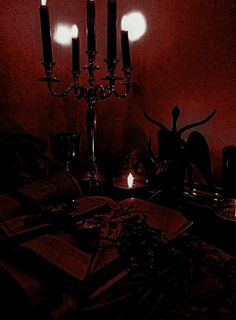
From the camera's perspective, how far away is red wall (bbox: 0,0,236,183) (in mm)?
935

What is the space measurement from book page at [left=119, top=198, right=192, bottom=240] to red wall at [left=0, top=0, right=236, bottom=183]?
42 centimetres

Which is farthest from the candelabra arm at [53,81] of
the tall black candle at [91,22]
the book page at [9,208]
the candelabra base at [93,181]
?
the book page at [9,208]

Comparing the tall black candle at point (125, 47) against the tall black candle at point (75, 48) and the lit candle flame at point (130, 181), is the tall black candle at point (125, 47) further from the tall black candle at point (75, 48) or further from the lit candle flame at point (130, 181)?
the lit candle flame at point (130, 181)

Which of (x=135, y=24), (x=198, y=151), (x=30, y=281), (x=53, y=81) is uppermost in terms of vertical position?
(x=135, y=24)

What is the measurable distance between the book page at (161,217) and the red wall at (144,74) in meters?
0.42

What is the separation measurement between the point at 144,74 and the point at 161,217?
Answer: 2.43 ft

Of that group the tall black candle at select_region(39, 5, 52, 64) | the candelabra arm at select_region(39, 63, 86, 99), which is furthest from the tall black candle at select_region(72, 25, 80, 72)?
the tall black candle at select_region(39, 5, 52, 64)

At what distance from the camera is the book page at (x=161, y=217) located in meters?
0.58

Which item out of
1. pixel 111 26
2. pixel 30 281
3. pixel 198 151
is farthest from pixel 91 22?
pixel 30 281

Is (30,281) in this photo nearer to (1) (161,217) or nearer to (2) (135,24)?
(1) (161,217)

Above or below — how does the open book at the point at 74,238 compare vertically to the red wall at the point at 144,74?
below

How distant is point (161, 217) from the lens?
62 cm

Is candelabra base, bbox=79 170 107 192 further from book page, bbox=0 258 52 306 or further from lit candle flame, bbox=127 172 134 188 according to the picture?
book page, bbox=0 258 52 306

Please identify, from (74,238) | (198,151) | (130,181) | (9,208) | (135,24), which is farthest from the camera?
(135,24)
